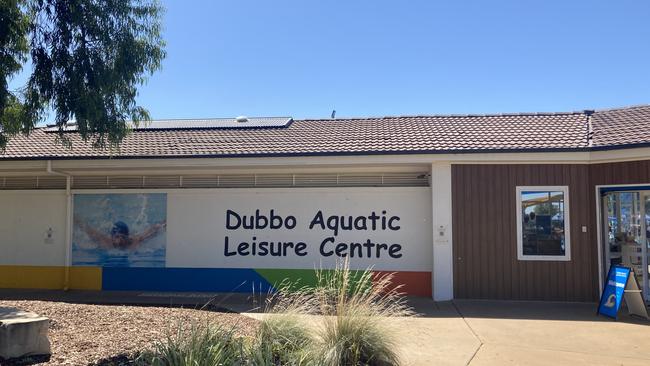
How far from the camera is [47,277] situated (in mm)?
14703

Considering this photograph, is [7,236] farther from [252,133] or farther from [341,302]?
[341,302]

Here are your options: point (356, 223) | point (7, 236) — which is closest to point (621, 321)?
point (356, 223)

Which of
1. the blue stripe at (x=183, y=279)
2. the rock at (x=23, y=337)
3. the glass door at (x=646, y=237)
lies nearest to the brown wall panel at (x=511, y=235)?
the glass door at (x=646, y=237)

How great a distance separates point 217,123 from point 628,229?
36.6 ft

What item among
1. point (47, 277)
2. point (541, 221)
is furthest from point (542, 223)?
point (47, 277)

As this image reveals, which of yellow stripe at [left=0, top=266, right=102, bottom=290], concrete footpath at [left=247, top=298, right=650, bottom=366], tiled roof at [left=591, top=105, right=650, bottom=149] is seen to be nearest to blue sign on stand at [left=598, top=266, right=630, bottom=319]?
concrete footpath at [left=247, top=298, right=650, bottom=366]

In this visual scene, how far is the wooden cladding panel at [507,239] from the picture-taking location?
479 inches

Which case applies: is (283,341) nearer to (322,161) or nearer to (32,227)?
(322,161)

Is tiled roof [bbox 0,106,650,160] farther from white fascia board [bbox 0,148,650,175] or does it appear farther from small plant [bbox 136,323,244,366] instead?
small plant [bbox 136,323,244,366]

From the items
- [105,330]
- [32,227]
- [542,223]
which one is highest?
[542,223]

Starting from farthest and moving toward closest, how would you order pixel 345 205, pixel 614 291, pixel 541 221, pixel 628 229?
1. pixel 345 205
2. pixel 541 221
3. pixel 628 229
4. pixel 614 291

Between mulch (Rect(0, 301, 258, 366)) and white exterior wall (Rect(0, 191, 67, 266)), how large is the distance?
5.27 m

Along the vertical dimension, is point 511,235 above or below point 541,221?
below

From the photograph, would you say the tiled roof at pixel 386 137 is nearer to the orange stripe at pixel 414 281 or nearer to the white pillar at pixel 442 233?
the white pillar at pixel 442 233
